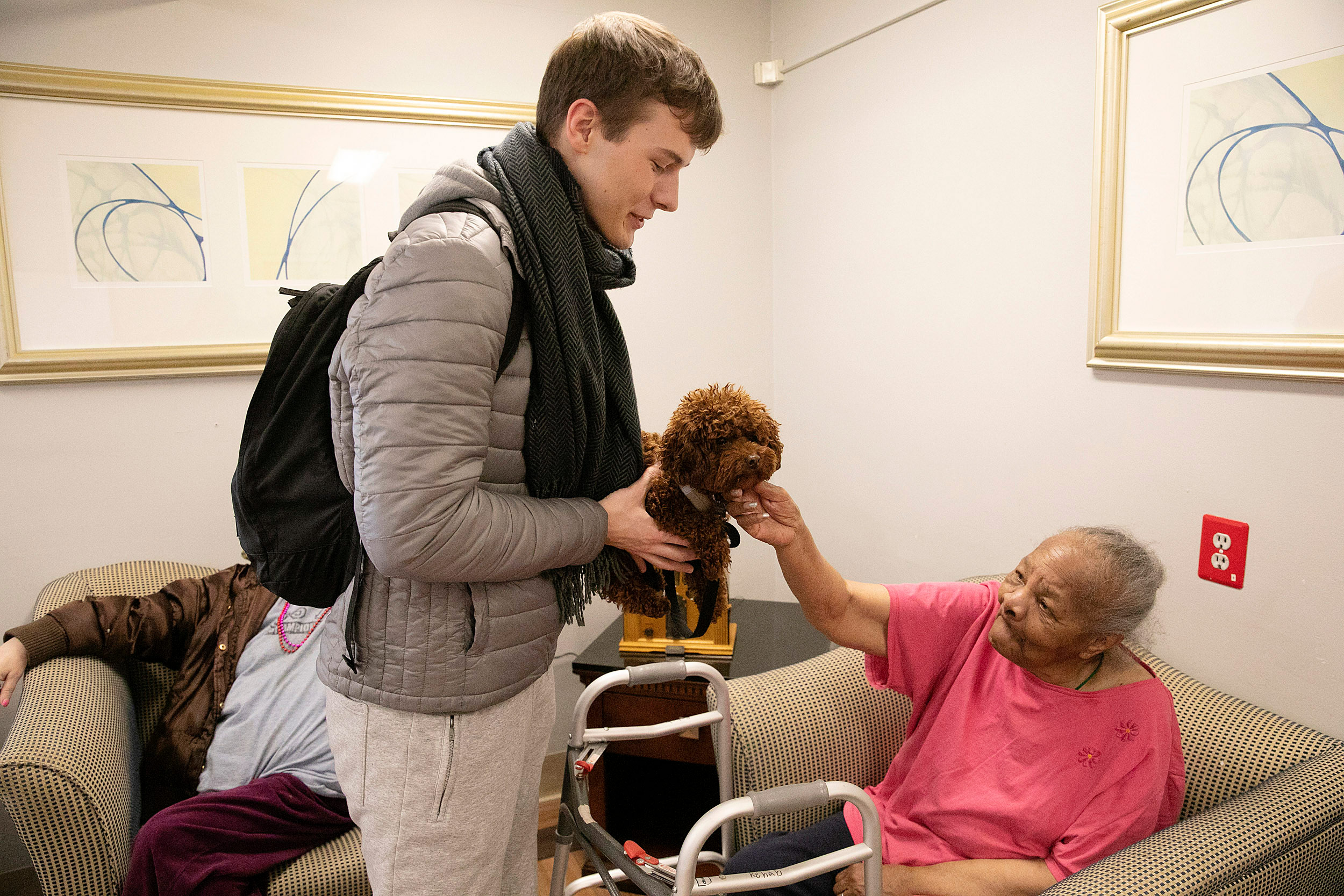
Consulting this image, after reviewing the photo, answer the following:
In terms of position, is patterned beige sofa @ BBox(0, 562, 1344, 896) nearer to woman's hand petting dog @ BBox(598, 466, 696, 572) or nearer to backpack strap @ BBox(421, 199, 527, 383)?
woman's hand petting dog @ BBox(598, 466, 696, 572)

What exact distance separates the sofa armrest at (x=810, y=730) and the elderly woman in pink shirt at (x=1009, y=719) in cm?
15

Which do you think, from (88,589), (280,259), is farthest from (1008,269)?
(88,589)

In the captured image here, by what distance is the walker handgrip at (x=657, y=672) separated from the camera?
154 centimetres

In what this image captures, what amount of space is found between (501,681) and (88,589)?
5.59 ft

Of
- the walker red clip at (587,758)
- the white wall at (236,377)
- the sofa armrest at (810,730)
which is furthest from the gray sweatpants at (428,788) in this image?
the white wall at (236,377)

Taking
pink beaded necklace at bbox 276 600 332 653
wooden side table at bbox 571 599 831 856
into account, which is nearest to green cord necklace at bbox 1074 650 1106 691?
wooden side table at bbox 571 599 831 856

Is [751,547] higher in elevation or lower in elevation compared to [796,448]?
lower

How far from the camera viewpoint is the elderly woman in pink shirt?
1323 mm

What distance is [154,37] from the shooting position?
7.19 feet

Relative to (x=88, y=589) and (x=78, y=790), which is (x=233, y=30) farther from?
(x=78, y=790)

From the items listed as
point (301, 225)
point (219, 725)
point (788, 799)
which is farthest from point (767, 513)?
point (301, 225)

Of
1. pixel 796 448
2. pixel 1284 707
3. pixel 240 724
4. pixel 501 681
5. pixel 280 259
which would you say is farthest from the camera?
pixel 796 448

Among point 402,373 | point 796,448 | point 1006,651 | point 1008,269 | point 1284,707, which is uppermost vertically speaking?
point 1008,269

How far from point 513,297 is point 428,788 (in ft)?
2.03
